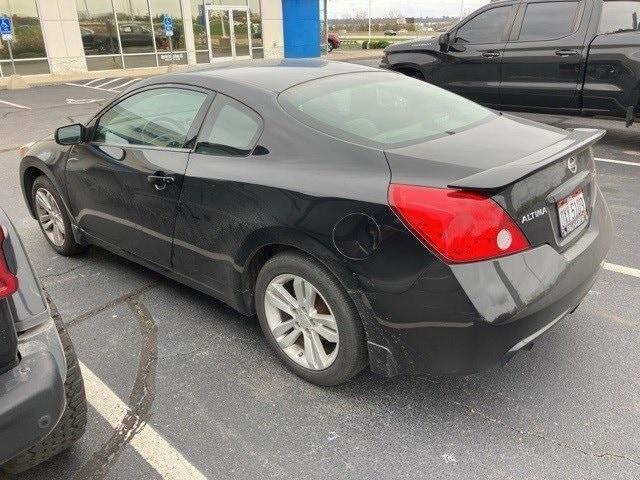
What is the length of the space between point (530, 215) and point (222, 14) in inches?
926

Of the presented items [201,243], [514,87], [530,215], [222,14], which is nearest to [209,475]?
[201,243]

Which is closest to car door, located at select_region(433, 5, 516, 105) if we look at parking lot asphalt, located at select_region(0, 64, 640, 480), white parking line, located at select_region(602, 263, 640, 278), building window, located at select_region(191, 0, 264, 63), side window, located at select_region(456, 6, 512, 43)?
side window, located at select_region(456, 6, 512, 43)

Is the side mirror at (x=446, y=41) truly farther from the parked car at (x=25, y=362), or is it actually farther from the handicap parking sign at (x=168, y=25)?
the handicap parking sign at (x=168, y=25)

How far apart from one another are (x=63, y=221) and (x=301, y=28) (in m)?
23.1

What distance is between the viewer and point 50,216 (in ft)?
14.3

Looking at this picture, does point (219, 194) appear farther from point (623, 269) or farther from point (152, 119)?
point (623, 269)

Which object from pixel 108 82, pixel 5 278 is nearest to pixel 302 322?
pixel 5 278

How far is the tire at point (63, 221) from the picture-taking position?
163 inches

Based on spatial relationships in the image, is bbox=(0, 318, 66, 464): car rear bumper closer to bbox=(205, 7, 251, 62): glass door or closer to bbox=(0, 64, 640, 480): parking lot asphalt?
bbox=(0, 64, 640, 480): parking lot asphalt

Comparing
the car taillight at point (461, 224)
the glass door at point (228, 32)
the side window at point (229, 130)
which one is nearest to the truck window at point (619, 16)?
the side window at point (229, 130)

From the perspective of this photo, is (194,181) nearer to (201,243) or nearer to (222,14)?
(201,243)

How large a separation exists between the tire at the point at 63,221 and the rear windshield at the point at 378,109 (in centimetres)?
225

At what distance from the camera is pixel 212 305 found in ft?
11.6

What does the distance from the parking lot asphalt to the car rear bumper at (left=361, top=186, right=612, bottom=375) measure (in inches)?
13.9
